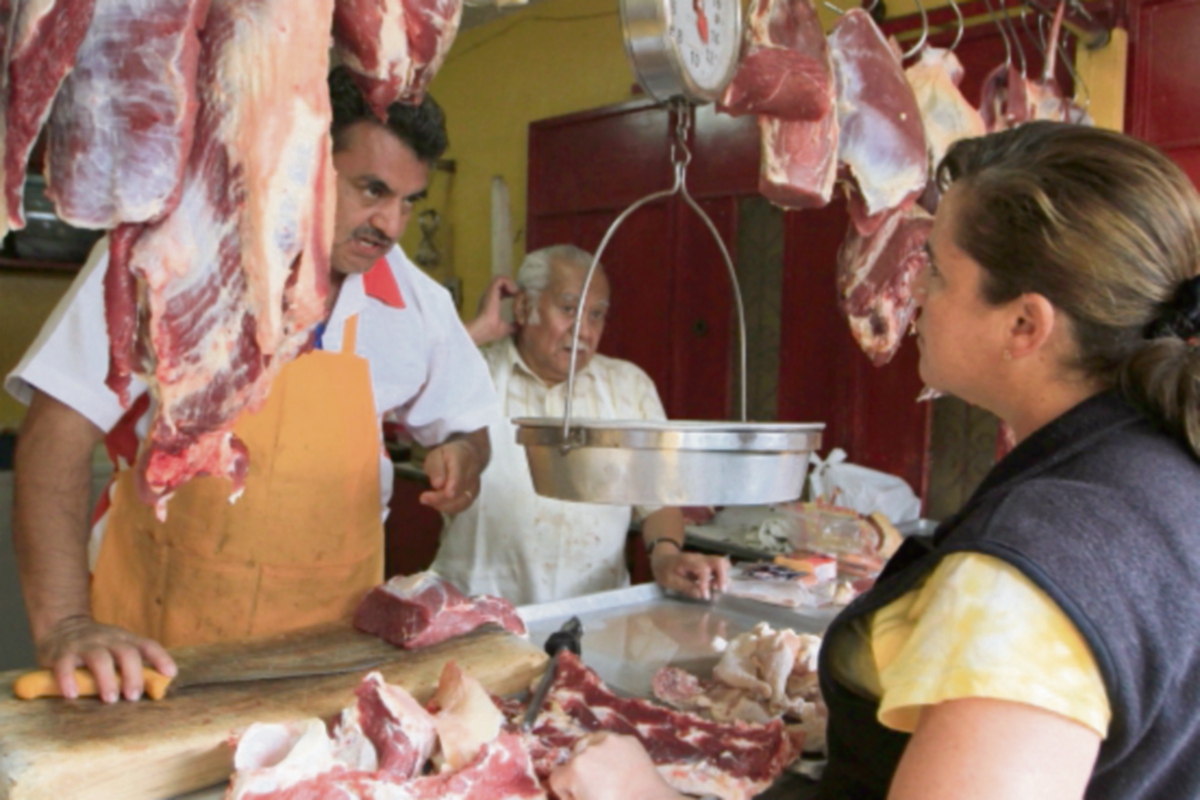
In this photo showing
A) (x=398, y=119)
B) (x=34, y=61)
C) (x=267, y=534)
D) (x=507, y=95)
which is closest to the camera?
(x=34, y=61)

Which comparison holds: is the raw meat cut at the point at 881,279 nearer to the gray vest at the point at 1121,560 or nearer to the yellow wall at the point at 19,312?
the gray vest at the point at 1121,560

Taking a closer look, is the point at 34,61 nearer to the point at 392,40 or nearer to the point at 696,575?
the point at 392,40

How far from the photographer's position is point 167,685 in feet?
5.29

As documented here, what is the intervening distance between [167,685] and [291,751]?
387 mm

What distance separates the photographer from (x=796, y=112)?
90.1 inches

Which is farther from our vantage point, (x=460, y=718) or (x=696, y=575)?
(x=696, y=575)

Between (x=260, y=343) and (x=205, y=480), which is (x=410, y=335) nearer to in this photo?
(x=205, y=480)

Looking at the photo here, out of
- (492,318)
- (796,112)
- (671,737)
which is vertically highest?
(796,112)

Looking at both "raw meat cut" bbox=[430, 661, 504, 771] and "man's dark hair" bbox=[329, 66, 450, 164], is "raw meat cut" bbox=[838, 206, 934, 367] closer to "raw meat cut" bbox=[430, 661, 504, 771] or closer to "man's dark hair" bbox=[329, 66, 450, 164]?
"man's dark hair" bbox=[329, 66, 450, 164]

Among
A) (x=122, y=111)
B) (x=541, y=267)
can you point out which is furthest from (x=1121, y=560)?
(x=541, y=267)

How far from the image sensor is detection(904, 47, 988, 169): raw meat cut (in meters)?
2.84

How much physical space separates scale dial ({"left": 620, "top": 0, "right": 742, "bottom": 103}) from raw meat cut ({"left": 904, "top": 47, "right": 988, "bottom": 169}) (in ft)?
3.94

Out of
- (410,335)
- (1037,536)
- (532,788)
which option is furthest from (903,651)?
(410,335)

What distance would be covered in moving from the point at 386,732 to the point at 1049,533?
0.94m
